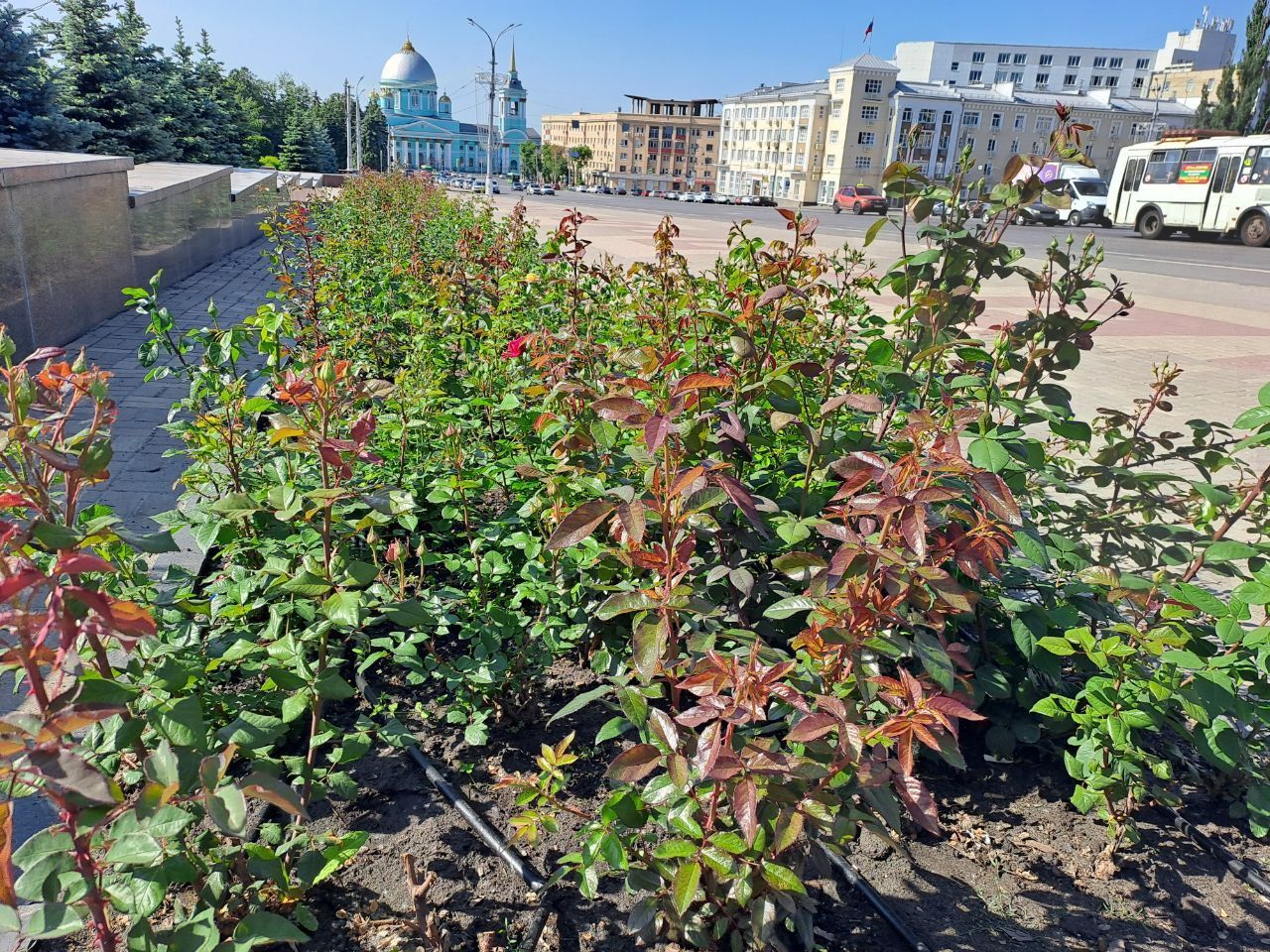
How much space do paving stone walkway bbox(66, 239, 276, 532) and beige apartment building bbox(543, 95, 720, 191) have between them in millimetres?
109690

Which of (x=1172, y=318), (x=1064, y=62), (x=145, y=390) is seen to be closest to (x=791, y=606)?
(x=145, y=390)

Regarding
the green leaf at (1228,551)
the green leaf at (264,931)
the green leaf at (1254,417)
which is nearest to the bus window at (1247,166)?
the green leaf at (1254,417)

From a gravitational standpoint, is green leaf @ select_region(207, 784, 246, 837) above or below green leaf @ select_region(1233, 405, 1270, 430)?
below

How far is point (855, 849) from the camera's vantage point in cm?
196

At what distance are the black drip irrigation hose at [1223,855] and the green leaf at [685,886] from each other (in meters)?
1.43

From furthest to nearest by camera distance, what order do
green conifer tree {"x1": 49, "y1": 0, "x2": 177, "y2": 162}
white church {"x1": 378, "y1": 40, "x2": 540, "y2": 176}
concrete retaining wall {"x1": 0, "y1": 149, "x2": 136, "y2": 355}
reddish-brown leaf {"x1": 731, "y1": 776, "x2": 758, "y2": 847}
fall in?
white church {"x1": 378, "y1": 40, "x2": 540, "y2": 176}, green conifer tree {"x1": 49, "y1": 0, "x2": 177, "y2": 162}, concrete retaining wall {"x1": 0, "y1": 149, "x2": 136, "y2": 355}, reddish-brown leaf {"x1": 731, "y1": 776, "x2": 758, "y2": 847}

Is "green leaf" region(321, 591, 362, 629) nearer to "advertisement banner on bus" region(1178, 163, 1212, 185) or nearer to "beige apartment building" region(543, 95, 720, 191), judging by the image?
"advertisement banner on bus" region(1178, 163, 1212, 185)

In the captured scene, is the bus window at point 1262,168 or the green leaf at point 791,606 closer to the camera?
the green leaf at point 791,606

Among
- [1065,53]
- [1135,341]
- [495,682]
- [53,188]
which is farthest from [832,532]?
[1065,53]

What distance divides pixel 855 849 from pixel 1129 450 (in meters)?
1.35

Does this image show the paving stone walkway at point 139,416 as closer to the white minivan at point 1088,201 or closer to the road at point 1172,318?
the road at point 1172,318

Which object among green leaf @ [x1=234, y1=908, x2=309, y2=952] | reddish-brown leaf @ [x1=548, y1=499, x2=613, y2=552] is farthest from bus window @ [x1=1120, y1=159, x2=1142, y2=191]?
green leaf @ [x1=234, y1=908, x2=309, y2=952]

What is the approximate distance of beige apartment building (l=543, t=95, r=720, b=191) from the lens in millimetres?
116012

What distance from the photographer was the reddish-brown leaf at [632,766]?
138 cm
